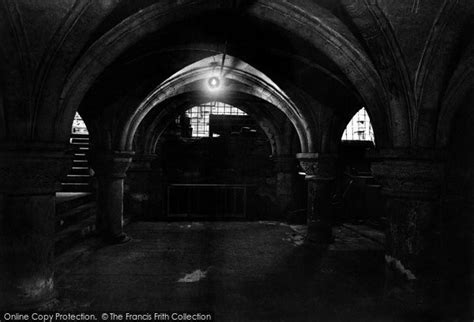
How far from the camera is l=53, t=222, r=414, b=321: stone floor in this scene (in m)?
3.38

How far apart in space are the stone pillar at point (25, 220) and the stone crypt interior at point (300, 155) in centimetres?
1

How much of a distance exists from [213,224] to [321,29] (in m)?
6.35

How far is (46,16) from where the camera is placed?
2.78 metres

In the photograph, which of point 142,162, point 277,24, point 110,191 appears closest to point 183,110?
point 142,162

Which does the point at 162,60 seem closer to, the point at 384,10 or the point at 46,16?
the point at 46,16

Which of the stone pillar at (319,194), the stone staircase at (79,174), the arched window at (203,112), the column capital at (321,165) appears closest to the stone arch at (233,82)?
the column capital at (321,165)

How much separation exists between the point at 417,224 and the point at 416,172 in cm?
55

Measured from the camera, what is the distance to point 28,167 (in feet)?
9.59

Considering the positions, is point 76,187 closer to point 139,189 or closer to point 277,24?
point 139,189

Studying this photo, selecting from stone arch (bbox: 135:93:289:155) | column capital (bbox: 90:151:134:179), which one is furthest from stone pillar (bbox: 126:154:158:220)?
column capital (bbox: 90:151:134:179)

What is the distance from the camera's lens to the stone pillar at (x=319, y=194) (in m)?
6.35

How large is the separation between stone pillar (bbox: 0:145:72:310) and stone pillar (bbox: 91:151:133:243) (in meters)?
2.79

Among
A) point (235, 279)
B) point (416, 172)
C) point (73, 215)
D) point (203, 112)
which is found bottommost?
point (235, 279)

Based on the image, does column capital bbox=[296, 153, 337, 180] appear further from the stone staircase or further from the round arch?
the stone staircase
